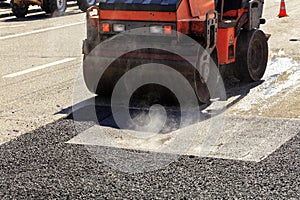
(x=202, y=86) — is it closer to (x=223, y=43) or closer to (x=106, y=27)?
(x=223, y=43)

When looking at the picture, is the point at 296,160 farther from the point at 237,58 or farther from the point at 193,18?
the point at 237,58

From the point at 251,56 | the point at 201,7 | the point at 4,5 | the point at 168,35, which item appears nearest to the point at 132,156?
the point at 168,35

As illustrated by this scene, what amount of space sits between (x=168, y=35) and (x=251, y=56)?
202cm

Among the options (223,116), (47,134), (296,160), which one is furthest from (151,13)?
(296,160)

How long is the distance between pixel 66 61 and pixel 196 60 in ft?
15.5

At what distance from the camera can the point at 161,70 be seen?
766cm

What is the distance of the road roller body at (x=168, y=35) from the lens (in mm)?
7680

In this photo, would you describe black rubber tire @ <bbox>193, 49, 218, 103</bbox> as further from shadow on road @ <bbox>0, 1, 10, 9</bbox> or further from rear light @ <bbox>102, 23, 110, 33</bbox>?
shadow on road @ <bbox>0, 1, 10, 9</bbox>

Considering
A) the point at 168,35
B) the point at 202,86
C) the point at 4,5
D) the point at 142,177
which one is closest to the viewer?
the point at 142,177

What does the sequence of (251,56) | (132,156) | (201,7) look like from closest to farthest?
(132,156)
(201,7)
(251,56)

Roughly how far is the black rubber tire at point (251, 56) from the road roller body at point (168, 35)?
0.07 feet

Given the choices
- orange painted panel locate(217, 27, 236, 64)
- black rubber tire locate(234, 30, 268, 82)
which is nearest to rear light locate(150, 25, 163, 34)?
orange painted panel locate(217, 27, 236, 64)

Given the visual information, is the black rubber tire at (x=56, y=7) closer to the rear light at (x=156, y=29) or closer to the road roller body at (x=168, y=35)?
the road roller body at (x=168, y=35)

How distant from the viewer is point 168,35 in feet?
25.3
